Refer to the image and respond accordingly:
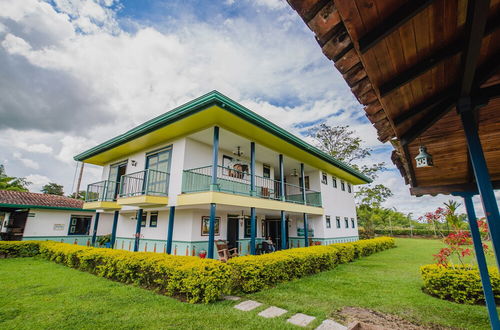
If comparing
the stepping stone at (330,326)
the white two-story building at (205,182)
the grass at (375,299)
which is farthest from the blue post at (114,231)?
the stepping stone at (330,326)

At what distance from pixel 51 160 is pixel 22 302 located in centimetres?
4835

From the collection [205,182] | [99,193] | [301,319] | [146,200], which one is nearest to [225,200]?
[205,182]

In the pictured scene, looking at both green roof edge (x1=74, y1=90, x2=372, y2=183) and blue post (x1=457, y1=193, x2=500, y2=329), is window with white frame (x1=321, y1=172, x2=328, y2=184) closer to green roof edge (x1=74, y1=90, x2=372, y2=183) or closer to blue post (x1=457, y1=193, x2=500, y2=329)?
green roof edge (x1=74, y1=90, x2=372, y2=183)

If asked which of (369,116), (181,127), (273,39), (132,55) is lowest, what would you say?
(369,116)

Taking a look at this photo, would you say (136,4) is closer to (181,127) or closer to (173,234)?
(181,127)

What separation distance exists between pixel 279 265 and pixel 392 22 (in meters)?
7.11

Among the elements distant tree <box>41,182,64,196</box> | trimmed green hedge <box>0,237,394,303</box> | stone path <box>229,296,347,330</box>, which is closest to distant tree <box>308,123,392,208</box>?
trimmed green hedge <box>0,237,394,303</box>

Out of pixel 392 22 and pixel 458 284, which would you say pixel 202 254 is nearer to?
pixel 458 284

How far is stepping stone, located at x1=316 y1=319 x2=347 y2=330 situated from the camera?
164 inches

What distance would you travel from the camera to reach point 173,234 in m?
10.6

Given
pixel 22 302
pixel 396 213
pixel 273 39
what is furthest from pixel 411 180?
pixel 396 213

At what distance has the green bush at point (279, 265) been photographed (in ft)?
20.8

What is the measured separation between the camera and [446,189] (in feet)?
16.2

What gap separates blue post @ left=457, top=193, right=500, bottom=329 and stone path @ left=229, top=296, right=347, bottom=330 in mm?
2186
